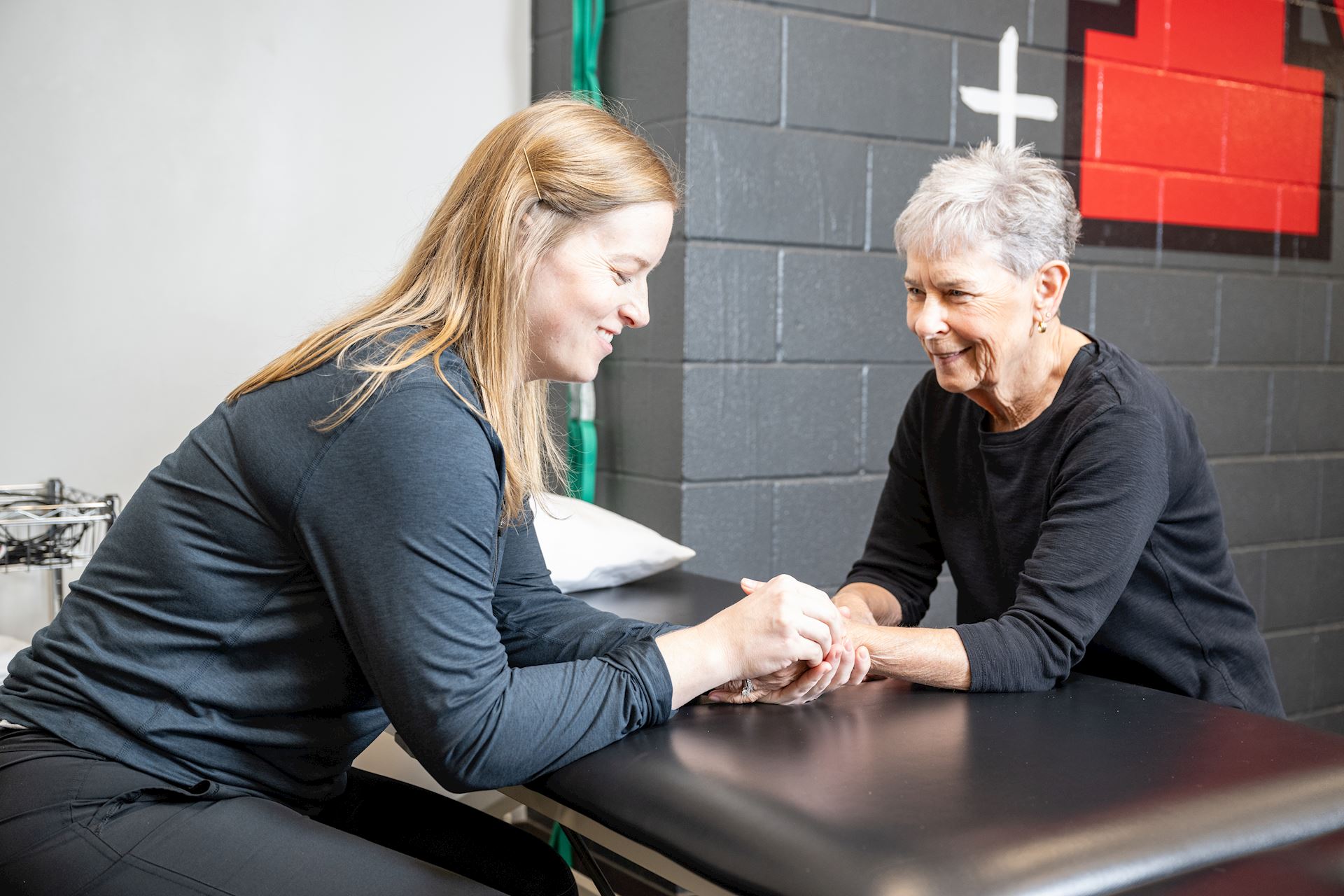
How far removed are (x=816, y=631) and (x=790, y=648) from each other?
39mm

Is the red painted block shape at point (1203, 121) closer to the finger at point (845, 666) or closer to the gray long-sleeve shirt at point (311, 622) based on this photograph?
the finger at point (845, 666)

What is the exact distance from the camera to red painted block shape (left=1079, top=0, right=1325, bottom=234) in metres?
2.93

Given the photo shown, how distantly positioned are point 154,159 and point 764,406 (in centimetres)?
125

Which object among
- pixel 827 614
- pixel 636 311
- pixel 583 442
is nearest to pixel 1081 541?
pixel 827 614

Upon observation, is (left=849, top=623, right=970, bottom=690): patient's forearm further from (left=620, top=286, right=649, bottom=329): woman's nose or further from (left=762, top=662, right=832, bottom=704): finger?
(left=620, top=286, right=649, bottom=329): woman's nose

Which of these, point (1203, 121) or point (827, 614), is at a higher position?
point (1203, 121)

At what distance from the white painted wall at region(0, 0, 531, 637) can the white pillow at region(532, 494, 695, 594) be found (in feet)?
2.42

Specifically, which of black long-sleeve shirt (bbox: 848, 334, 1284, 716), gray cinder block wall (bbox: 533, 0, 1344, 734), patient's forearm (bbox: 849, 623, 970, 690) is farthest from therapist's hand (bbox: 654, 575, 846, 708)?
gray cinder block wall (bbox: 533, 0, 1344, 734)

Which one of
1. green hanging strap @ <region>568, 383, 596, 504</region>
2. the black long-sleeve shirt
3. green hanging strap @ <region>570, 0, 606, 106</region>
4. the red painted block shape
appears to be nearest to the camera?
the black long-sleeve shirt

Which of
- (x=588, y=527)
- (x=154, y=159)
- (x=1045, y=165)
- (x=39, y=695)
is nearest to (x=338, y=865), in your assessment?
(x=39, y=695)

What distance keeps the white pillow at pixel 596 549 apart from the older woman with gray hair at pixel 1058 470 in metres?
0.42

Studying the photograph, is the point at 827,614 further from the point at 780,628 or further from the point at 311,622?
the point at 311,622

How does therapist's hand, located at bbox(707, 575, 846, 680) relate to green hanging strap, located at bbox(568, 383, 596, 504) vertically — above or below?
below

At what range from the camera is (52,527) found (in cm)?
200
